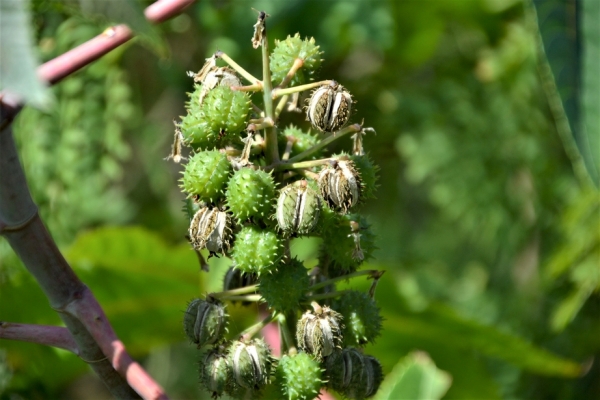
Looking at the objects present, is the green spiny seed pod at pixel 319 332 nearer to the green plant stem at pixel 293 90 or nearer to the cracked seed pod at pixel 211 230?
the cracked seed pod at pixel 211 230

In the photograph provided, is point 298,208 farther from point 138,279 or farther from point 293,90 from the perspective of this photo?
point 138,279

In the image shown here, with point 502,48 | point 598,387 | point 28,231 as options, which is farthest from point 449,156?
point 28,231

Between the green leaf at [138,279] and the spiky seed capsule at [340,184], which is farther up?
the spiky seed capsule at [340,184]

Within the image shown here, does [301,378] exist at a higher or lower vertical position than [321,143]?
lower

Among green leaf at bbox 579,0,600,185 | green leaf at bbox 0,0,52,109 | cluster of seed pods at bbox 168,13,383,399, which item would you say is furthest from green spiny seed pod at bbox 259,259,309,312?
green leaf at bbox 579,0,600,185

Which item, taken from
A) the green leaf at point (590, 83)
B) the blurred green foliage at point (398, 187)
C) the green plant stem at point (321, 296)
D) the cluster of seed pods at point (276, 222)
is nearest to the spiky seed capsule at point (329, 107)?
the cluster of seed pods at point (276, 222)

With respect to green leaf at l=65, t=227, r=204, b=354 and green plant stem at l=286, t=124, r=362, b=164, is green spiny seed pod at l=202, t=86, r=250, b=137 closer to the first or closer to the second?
green plant stem at l=286, t=124, r=362, b=164

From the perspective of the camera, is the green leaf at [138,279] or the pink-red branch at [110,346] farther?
the green leaf at [138,279]

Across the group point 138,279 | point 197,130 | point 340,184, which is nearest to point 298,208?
point 340,184
